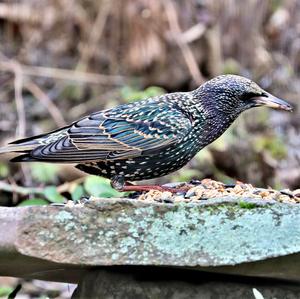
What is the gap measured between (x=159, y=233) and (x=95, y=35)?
22.2ft

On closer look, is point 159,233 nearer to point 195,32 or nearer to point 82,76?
point 82,76

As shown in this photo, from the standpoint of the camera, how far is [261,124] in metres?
9.80

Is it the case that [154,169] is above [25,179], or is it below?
above

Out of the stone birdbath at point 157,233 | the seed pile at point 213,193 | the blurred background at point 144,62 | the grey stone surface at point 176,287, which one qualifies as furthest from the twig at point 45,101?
the stone birdbath at point 157,233

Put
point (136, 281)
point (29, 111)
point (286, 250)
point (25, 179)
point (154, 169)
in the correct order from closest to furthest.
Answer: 1. point (286, 250)
2. point (136, 281)
3. point (154, 169)
4. point (25, 179)
5. point (29, 111)

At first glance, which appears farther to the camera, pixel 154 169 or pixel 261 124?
pixel 261 124

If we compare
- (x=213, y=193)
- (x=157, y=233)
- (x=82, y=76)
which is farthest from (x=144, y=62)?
(x=157, y=233)

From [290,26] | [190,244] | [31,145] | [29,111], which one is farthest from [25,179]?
[190,244]

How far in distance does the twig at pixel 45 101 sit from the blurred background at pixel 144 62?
0.05ft

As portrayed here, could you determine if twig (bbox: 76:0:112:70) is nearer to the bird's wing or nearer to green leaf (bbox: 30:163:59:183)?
green leaf (bbox: 30:163:59:183)

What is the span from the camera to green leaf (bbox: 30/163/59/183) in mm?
7457

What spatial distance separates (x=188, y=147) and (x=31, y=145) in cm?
84

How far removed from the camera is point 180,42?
938 cm

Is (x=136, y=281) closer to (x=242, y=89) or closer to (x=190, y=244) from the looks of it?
(x=190, y=244)
